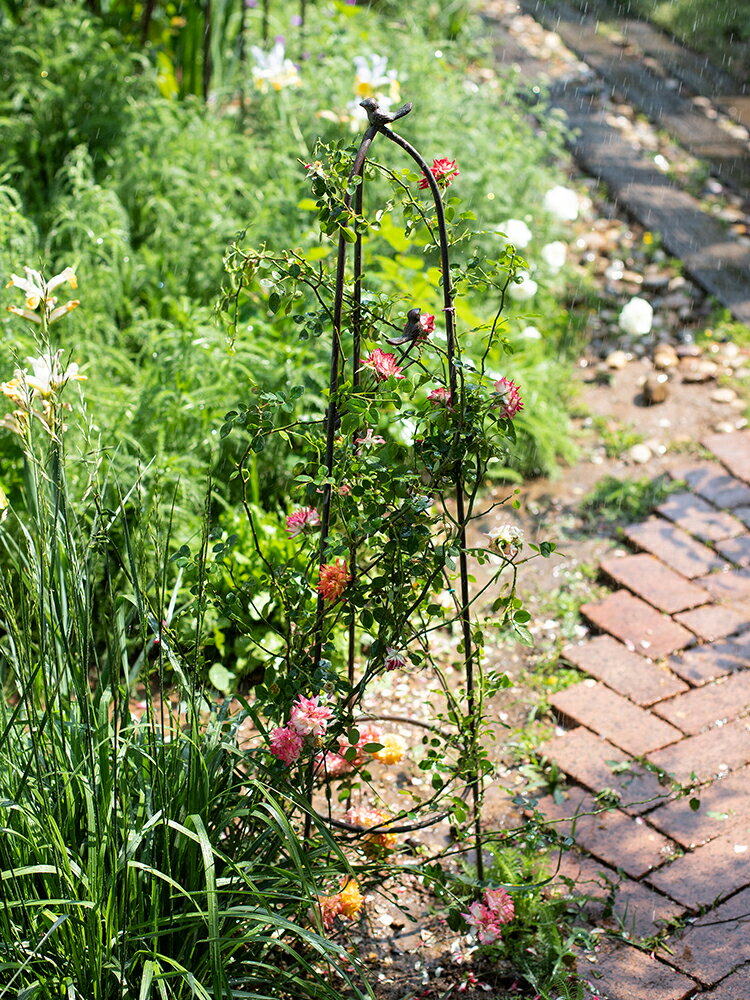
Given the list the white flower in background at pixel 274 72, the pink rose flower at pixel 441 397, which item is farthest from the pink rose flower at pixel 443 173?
the white flower in background at pixel 274 72

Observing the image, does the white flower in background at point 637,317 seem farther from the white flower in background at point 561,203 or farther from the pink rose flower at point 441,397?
the pink rose flower at point 441,397

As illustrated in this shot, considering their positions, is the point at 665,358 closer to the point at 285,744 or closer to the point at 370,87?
the point at 370,87

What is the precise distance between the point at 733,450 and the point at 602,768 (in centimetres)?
162

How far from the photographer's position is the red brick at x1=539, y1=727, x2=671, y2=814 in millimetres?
2566

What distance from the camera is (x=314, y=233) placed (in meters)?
3.71

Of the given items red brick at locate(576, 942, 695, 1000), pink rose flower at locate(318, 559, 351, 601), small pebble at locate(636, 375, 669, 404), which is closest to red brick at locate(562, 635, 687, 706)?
red brick at locate(576, 942, 695, 1000)

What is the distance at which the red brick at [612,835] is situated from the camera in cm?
240

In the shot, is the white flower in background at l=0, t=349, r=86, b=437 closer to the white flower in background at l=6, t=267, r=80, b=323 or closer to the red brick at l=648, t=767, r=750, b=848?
the white flower in background at l=6, t=267, r=80, b=323

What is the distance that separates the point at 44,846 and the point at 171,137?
125 inches

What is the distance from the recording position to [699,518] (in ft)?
11.6

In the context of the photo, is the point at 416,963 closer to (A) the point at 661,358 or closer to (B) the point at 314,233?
(B) the point at 314,233

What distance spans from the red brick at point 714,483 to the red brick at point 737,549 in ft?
0.60

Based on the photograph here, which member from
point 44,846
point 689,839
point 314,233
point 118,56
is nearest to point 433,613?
point 44,846

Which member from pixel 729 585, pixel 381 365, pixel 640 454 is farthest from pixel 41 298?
pixel 640 454
